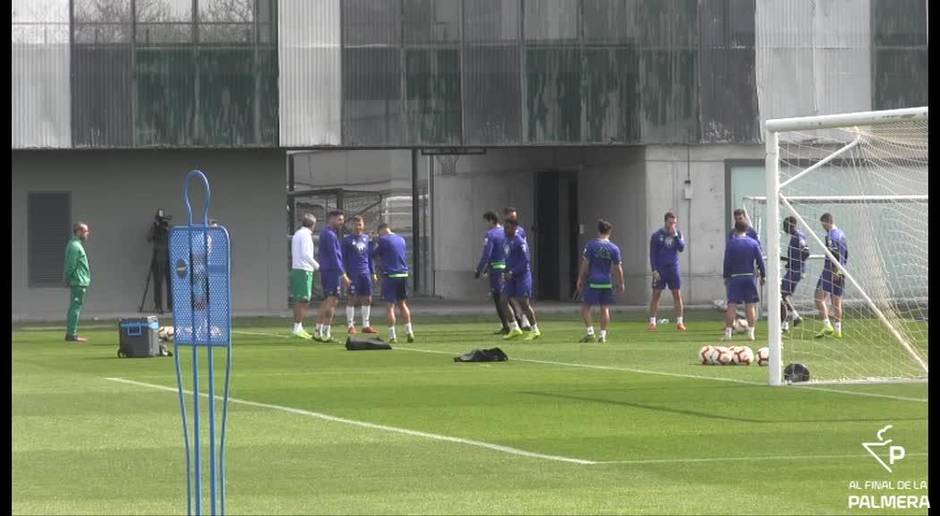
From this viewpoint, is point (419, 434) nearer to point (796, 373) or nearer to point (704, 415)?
point (704, 415)

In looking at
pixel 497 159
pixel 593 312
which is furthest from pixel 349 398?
pixel 497 159

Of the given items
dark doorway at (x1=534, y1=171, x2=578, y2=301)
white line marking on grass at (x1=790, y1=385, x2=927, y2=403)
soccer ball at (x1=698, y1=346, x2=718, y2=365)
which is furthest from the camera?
dark doorway at (x1=534, y1=171, x2=578, y2=301)

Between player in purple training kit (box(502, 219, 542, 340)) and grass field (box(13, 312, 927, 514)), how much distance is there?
463 cm

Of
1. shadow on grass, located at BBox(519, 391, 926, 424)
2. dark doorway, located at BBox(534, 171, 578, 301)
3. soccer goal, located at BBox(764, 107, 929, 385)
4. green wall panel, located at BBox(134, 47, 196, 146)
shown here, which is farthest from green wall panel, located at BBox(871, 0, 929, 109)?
shadow on grass, located at BBox(519, 391, 926, 424)

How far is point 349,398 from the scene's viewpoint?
779 inches

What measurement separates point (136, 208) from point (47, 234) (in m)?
2.02

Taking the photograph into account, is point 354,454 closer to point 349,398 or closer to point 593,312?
point 349,398

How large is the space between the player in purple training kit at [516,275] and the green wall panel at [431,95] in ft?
36.1

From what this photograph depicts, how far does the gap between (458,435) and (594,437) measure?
44.9 inches

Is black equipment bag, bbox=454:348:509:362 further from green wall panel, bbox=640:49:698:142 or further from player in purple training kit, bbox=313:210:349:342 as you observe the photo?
green wall panel, bbox=640:49:698:142

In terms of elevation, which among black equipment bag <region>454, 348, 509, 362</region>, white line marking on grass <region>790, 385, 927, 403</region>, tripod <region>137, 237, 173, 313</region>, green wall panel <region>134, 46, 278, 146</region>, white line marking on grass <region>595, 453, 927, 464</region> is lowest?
white line marking on grass <region>595, 453, 927, 464</region>

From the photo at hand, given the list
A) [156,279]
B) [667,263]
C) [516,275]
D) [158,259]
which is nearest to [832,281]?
[667,263]

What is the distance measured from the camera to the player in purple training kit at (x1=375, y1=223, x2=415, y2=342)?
30375 millimetres

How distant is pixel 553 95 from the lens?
42.0m
